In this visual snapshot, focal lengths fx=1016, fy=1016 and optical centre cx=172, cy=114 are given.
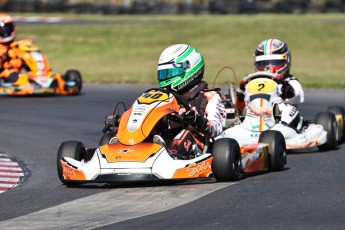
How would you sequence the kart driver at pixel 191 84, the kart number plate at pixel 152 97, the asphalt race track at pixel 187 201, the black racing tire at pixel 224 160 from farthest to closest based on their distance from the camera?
1. the kart driver at pixel 191 84
2. the kart number plate at pixel 152 97
3. the black racing tire at pixel 224 160
4. the asphalt race track at pixel 187 201

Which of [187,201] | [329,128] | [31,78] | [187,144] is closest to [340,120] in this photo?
[329,128]

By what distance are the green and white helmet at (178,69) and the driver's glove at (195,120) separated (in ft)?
1.71

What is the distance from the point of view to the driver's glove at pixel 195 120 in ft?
29.4

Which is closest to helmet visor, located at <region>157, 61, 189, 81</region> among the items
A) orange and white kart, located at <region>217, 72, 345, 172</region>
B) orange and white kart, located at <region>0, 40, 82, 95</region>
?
orange and white kart, located at <region>217, 72, 345, 172</region>

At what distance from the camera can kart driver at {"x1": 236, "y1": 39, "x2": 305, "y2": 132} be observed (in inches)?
454

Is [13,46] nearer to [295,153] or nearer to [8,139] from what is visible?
[8,139]

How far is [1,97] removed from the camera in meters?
19.2

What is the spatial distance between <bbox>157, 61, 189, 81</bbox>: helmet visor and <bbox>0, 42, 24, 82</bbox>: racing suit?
31.2 ft

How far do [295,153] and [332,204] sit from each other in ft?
12.5

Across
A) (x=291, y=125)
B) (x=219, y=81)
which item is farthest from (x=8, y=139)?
(x=219, y=81)

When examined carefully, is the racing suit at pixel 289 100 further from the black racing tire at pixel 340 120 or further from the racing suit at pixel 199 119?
the racing suit at pixel 199 119

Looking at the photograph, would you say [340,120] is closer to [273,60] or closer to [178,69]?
[273,60]

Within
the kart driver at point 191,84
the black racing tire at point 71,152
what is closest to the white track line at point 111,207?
the black racing tire at point 71,152

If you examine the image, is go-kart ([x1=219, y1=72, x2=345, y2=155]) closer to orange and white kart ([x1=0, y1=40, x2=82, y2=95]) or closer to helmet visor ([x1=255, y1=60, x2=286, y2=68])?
helmet visor ([x1=255, y1=60, x2=286, y2=68])
